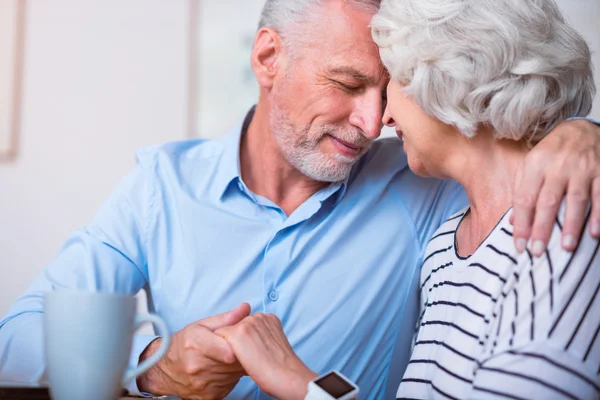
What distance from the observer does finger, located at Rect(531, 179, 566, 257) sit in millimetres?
941

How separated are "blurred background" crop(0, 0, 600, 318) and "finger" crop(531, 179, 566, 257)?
1942 millimetres

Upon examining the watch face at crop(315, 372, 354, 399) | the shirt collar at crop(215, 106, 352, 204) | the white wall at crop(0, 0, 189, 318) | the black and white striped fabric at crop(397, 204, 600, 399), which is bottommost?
the white wall at crop(0, 0, 189, 318)

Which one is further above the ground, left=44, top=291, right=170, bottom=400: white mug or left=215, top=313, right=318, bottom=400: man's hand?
left=44, top=291, right=170, bottom=400: white mug

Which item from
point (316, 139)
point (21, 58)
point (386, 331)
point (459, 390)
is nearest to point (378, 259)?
point (386, 331)

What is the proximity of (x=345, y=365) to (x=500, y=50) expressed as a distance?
785mm

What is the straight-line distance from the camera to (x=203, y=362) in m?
1.07

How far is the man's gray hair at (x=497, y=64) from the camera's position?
1.06 m

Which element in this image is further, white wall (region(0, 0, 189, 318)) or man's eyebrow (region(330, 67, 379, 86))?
white wall (region(0, 0, 189, 318))

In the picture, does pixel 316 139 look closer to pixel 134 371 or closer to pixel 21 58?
pixel 134 371

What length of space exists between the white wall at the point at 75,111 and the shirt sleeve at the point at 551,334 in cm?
209

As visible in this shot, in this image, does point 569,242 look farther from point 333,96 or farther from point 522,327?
point 333,96

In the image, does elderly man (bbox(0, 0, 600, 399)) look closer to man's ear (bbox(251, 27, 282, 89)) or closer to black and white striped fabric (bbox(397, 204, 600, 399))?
man's ear (bbox(251, 27, 282, 89))

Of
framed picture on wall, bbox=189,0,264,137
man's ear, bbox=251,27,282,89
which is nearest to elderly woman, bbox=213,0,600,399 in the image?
man's ear, bbox=251,27,282,89

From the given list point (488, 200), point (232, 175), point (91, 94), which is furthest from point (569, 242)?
point (91, 94)
